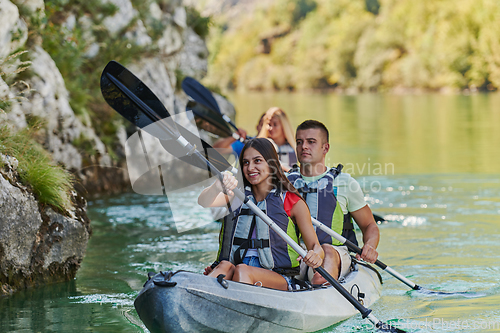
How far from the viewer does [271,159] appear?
146 inches

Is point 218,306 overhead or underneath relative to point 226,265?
underneath

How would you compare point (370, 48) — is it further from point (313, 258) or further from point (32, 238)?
point (313, 258)

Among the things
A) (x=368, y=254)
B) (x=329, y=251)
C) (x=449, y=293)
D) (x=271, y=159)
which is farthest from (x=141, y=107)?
(x=449, y=293)

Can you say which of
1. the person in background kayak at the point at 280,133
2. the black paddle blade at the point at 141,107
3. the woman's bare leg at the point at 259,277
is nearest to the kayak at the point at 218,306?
the woman's bare leg at the point at 259,277

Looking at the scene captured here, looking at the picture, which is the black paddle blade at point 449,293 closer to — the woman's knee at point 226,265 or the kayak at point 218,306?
the kayak at point 218,306

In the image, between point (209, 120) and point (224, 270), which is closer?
point (224, 270)

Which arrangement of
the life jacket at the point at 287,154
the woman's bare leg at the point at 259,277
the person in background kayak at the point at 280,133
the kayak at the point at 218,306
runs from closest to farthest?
the kayak at the point at 218,306
the woman's bare leg at the point at 259,277
the person in background kayak at the point at 280,133
the life jacket at the point at 287,154

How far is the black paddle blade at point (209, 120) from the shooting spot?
8062mm

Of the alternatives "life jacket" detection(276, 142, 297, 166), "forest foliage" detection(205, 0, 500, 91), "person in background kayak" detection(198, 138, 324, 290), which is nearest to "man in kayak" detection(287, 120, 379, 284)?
"person in background kayak" detection(198, 138, 324, 290)

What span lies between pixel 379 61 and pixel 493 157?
153 feet

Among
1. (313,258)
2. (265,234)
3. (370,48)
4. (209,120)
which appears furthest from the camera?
(370,48)

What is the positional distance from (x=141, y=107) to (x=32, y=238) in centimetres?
162

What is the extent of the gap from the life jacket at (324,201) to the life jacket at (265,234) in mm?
567

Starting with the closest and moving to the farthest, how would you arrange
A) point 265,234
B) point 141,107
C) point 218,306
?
1. point 218,306
2. point 265,234
3. point 141,107
